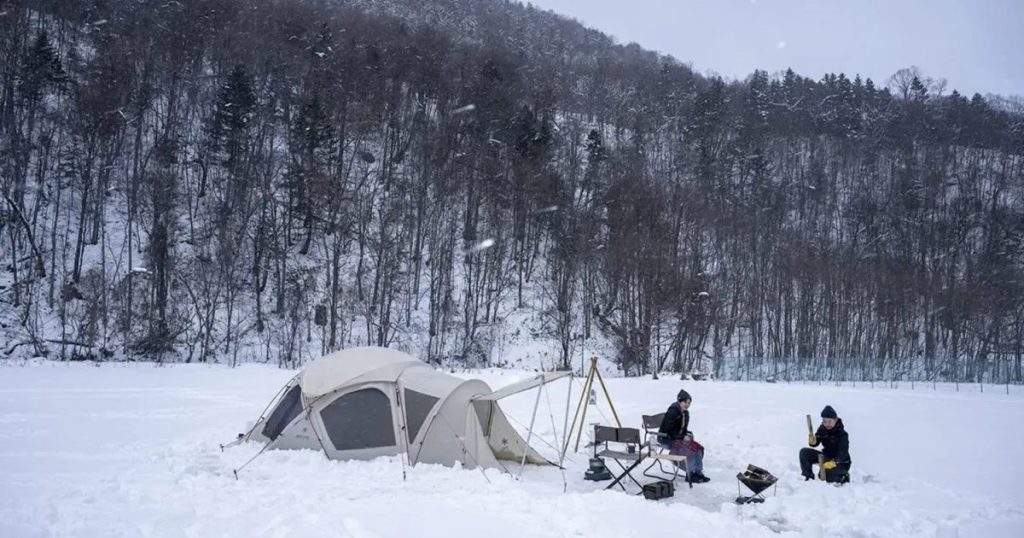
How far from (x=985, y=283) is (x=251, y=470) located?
133 ft

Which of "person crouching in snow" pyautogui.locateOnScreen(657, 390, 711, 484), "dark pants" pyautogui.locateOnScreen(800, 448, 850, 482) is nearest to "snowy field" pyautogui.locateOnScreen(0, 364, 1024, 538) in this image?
"dark pants" pyautogui.locateOnScreen(800, 448, 850, 482)

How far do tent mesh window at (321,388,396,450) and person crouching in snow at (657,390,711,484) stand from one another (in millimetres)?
4229

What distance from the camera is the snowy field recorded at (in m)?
6.30

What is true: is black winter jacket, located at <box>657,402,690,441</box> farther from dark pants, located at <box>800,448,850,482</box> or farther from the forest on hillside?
the forest on hillside

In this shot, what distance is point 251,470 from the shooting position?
8.51 metres

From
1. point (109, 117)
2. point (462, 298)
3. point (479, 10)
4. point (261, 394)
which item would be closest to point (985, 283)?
point (462, 298)

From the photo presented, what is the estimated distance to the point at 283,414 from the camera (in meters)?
9.83

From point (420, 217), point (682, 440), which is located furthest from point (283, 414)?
point (420, 217)

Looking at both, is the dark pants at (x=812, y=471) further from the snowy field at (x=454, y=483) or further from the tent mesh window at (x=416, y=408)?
the tent mesh window at (x=416, y=408)

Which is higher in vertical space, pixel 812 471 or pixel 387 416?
pixel 387 416

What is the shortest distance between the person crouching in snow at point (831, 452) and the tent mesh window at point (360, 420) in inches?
245

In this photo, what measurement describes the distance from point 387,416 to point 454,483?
1792 mm

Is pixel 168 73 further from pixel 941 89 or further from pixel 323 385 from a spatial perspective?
pixel 941 89

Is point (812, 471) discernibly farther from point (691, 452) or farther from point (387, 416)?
point (387, 416)
